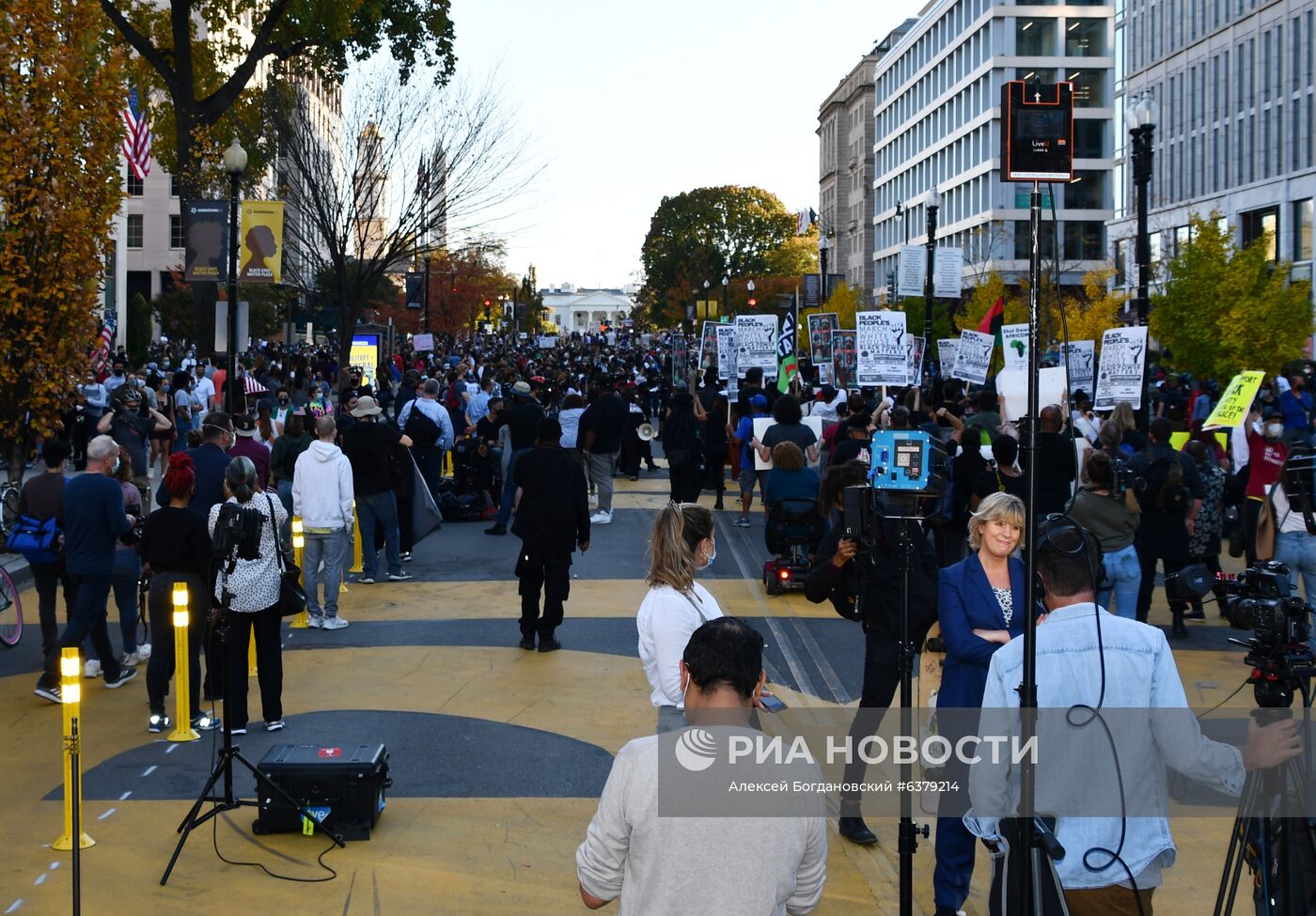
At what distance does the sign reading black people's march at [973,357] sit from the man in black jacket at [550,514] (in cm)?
1010

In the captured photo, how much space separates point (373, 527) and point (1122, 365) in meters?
9.42

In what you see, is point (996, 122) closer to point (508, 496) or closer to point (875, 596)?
point (508, 496)

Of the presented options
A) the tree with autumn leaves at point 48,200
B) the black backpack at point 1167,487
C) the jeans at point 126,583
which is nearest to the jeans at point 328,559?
the jeans at point 126,583

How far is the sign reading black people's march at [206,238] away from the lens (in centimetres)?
1995

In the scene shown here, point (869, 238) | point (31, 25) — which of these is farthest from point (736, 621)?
point (869, 238)

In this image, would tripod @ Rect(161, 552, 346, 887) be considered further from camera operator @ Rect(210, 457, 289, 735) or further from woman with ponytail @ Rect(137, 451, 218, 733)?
woman with ponytail @ Rect(137, 451, 218, 733)

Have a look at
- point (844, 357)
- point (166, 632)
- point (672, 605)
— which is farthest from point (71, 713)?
point (844, 357)

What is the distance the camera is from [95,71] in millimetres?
19000

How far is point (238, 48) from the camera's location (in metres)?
27.6

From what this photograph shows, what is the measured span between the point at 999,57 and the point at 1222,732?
87.0 metres

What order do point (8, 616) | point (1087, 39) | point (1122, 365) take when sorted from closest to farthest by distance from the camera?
point (8, 616), point (1122, 365), point (1087, 39)

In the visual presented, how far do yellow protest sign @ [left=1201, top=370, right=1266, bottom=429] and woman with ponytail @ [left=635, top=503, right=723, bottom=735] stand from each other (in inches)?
424

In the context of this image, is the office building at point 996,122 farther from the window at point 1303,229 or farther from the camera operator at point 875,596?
the camera operator at point 875,596

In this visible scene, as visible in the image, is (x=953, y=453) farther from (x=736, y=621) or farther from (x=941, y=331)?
(x=941, y=331)
